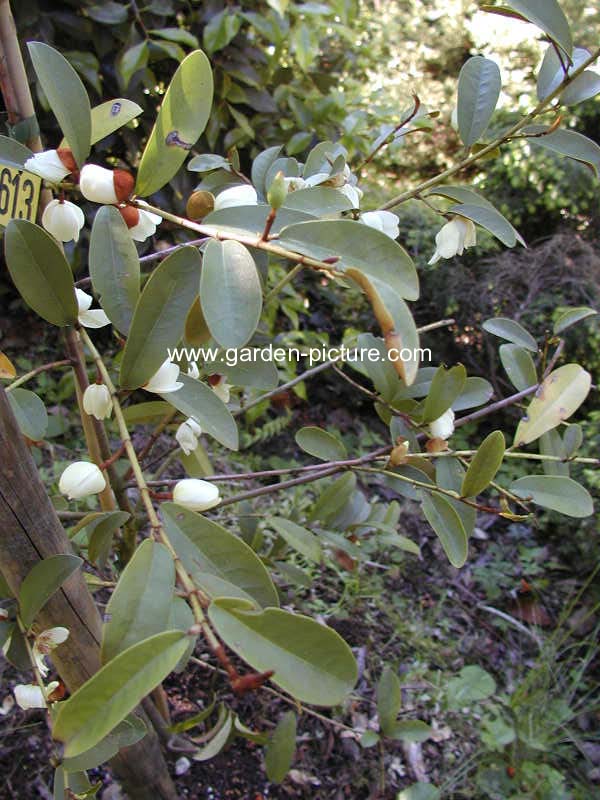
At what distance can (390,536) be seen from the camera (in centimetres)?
89

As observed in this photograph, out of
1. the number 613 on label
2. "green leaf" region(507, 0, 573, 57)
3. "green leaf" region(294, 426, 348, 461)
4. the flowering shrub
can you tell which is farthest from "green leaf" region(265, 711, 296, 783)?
"green leaf" region(507, 0, 573, 57)

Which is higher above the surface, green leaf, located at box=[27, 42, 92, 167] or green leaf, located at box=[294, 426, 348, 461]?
green leaf, located at box=[27, 42, 92, 167]

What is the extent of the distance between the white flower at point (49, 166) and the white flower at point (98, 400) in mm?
153

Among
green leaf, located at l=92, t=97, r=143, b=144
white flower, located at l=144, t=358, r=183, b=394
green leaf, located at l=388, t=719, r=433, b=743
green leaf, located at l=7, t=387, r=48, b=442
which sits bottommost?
green leaf, located at l=388, t=719, r=433, b=743

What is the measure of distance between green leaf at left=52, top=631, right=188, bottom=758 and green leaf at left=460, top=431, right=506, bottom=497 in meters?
0.33

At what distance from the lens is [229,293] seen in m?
0.38

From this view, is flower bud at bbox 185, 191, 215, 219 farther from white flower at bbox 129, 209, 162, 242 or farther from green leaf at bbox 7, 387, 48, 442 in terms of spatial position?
green leaf at bbox 7, 387, 48, 442

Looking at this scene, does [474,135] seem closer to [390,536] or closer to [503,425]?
[390,536]

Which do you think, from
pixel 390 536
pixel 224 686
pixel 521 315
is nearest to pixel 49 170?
pixel 390 536

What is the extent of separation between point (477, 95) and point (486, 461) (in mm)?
323

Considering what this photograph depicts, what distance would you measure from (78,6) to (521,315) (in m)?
1.47

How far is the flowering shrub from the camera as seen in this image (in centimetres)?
32

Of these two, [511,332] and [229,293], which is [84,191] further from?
[511,332]

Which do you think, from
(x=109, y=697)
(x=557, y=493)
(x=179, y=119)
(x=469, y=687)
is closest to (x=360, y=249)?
(x=179, y=119)
